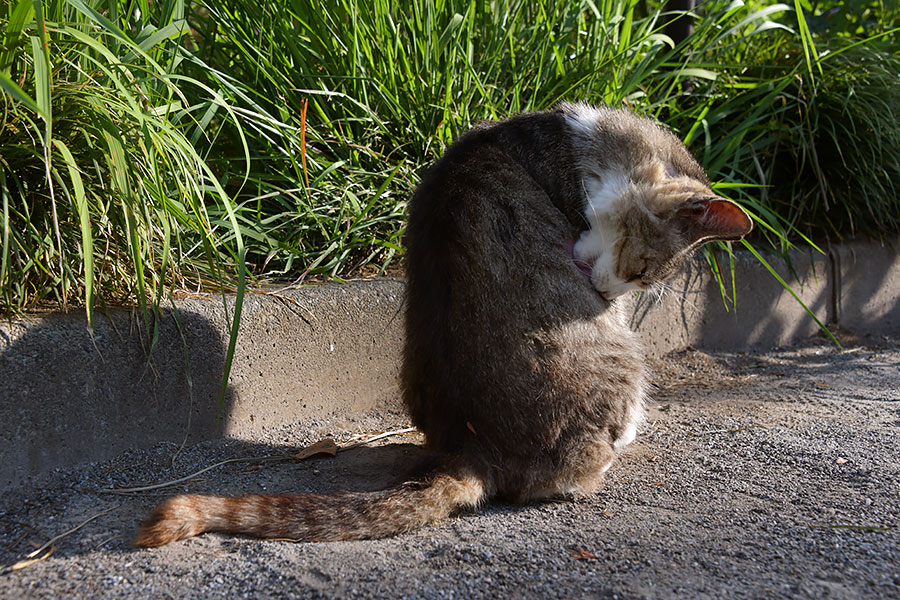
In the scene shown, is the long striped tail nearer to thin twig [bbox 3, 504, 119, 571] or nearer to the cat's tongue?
thin twig [bbox 3, 504, 119, 571]

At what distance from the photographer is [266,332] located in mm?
2762

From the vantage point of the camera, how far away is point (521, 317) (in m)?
2.30

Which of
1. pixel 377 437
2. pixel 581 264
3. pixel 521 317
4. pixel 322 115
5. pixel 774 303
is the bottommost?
pixel 377 437

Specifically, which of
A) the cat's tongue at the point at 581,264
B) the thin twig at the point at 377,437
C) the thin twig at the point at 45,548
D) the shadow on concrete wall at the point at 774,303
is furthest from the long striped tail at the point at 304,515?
the shadow on concrete wall at the point at 774,303

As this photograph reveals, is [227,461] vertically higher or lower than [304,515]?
lower

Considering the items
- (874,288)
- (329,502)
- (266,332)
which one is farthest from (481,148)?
(874,288)

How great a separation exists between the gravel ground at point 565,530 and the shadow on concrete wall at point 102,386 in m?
0.07

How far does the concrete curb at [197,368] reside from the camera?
2.20 m

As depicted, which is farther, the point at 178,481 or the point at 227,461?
the point at 227,461

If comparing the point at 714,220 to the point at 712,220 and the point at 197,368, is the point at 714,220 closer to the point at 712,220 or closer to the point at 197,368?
the point at 712,220

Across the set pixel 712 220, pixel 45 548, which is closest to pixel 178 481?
pixel 45 548

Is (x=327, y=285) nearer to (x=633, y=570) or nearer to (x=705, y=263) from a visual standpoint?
(x=633, y=570)

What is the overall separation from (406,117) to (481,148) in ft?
3.38

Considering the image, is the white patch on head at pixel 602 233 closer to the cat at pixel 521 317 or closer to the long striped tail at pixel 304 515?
the cat at pixel 521 317
